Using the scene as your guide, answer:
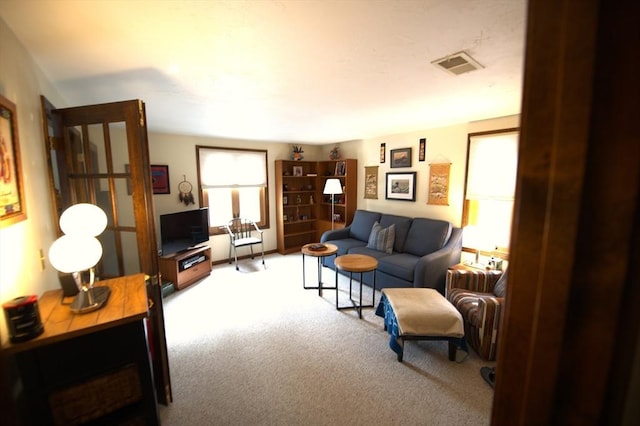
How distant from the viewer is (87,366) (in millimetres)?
1186

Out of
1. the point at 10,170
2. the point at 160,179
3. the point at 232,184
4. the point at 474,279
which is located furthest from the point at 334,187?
the point at 10,170

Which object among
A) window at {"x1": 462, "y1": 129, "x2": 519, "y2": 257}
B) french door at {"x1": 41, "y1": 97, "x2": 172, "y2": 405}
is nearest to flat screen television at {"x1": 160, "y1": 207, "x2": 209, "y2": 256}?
french door at {"x1": 41, "y1": 97, "x2": 172, "y2": 405}

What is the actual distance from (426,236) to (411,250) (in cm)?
30

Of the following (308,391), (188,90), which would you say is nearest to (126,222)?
(188,90)

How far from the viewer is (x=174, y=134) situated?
4094 millimetres

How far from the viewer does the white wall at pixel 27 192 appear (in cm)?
112

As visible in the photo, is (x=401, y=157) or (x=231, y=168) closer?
(x=401, y=157)

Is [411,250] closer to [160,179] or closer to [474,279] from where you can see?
[474,279]

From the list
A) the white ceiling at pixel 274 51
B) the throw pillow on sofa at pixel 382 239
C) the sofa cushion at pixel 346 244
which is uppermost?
the white ceiling at pixel 274 51

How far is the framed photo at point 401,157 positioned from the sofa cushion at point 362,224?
912 millimetres

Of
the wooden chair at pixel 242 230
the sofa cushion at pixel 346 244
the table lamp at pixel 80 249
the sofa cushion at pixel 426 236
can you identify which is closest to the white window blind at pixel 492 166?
the sofa cushion at pixel 426 236

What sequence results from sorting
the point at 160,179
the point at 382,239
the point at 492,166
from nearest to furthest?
1. the point at 492,166
2. the point at 382,239
3. the point at 160,179

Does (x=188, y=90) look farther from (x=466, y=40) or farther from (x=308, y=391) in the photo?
(x=308, y=391)

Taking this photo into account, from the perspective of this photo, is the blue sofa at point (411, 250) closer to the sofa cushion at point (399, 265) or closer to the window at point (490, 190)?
the sofa cushion at point (399, 265)
